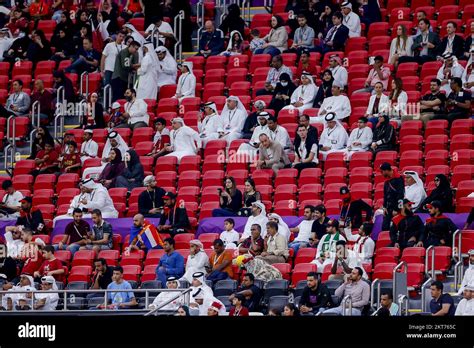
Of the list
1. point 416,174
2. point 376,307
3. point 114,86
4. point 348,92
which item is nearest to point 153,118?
point 114,86

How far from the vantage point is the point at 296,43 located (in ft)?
100.0

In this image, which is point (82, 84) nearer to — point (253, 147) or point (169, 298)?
point (253, 147)

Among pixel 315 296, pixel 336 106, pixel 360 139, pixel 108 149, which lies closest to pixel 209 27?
pixel 108 149

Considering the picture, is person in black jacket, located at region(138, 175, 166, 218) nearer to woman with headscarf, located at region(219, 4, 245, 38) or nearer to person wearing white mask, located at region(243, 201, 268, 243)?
person wearing white mask, located at region(243, 201, 268, 243)

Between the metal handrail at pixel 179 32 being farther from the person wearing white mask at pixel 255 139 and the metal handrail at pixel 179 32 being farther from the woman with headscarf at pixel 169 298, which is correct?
the woman with headscarf at pixel 169 298

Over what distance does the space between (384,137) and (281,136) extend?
1.73m

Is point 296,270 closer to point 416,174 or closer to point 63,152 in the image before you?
point 416,174

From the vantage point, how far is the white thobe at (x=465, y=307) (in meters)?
21.8

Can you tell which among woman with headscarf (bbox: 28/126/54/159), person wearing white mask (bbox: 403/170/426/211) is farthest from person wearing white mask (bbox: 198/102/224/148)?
person wearing white mask (bbox: 403/170/426/211)

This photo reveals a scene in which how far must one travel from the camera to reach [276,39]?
3055 cm

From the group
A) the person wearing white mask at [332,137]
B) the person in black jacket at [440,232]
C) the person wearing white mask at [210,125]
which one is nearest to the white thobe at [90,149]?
the person wearing white mask at [210,125]

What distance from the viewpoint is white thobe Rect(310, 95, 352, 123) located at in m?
28.0
